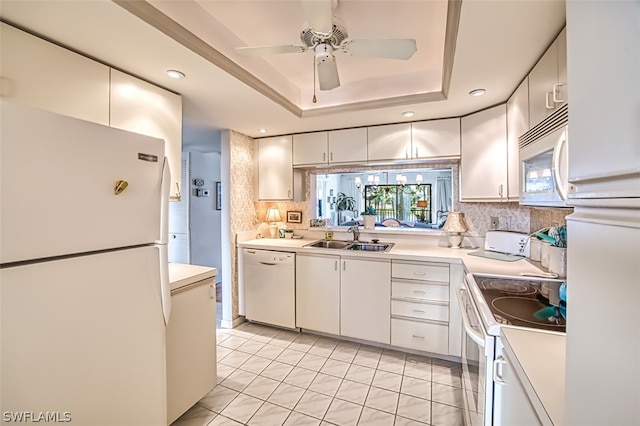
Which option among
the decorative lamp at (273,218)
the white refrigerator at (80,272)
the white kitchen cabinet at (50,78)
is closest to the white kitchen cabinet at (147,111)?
the white kitchen cabinet at (50,78)

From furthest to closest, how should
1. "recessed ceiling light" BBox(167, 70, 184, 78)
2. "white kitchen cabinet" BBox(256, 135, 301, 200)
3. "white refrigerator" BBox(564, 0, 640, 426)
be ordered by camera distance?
1. "white kitchen cabinet" BBox(256, 135, 301, 200)
2. "recessed ceiling light" BBox(167, 70, 184, 78)
3. "white refrigerator" BBox(564, 0, 640, 426)

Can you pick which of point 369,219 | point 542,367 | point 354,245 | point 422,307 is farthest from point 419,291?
point 542,367

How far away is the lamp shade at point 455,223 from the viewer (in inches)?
105

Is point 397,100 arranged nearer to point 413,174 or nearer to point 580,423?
point 413,174

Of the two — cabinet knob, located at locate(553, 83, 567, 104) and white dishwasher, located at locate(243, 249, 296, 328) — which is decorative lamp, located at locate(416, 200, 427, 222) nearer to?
white dishwasher, located at locate(243, 249, 296, 328)

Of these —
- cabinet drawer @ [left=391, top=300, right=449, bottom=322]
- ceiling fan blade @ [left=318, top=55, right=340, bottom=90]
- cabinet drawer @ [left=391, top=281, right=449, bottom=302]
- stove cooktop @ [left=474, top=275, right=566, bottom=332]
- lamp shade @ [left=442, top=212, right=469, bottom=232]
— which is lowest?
cabinet drawer @ [left=391, top=300, right=449, bottom=322]

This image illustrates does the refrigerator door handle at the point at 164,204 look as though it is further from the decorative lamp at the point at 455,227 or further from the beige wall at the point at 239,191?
the decorative lamp at the point at 455,227

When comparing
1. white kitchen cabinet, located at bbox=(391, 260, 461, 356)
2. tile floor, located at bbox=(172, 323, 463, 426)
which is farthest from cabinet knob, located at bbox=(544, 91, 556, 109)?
tile floor, located at bbox=(172, 323, 463, 426)

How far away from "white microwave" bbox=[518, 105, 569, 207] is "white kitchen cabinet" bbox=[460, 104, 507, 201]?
418 millimetres

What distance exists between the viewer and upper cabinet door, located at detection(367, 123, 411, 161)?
109 inches

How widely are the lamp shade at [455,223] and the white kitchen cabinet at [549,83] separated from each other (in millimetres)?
1220

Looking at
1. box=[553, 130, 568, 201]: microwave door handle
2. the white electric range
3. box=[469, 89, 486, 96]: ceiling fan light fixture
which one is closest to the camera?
the white electric range

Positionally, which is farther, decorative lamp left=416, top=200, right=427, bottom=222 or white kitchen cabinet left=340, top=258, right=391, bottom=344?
decorative lamp left=416, top=200, right=427, bottom=222

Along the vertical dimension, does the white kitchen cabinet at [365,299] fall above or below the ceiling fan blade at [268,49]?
below
